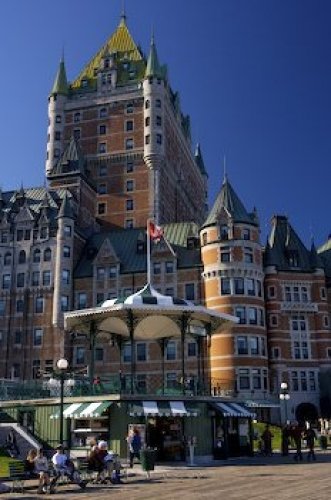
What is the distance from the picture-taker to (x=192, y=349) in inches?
2832

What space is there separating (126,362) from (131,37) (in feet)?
217

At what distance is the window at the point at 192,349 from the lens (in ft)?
235

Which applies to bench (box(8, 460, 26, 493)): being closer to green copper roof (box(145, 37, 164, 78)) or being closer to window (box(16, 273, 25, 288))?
window (box(16, 273, 25, 288))

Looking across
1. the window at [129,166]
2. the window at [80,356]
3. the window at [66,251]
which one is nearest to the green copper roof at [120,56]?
the window at [129,166]

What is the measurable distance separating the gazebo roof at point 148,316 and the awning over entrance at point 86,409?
16.7ft

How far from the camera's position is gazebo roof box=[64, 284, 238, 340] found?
37.8 meters

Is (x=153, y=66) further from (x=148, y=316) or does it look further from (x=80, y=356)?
(x=148, y=316)

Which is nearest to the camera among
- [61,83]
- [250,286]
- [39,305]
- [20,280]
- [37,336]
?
[250,286]

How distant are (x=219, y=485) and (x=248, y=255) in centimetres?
5104

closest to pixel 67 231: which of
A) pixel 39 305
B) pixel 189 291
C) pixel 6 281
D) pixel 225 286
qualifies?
pixel 39 305

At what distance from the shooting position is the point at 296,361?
72000 mm

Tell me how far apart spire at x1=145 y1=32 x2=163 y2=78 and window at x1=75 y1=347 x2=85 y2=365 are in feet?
154

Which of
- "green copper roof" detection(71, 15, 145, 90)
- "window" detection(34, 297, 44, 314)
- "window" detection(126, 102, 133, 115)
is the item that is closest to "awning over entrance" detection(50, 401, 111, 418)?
"window" detection(34, 297, 44, 314)

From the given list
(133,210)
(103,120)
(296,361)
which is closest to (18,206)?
(133,210)
